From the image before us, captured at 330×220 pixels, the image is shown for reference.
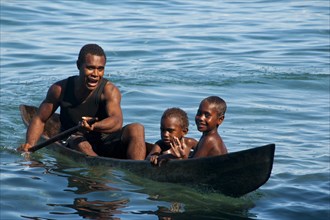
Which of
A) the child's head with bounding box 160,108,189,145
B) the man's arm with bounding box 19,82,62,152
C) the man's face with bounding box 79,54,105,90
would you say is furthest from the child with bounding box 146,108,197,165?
the man's arm with bounding box 19,82,62,152

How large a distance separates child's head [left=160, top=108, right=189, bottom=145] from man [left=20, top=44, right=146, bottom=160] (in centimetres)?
72

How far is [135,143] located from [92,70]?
89 centimetres

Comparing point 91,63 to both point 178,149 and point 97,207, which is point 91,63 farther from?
point 97,207

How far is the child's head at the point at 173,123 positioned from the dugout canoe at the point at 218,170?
34cm

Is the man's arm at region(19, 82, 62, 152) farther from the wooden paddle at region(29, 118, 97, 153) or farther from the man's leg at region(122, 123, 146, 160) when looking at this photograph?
the man's leg at region(122, 123, 146, 160)

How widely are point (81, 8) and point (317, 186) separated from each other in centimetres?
1388

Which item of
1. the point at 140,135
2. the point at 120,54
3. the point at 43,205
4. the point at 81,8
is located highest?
the point at 81,8

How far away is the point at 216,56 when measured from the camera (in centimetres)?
1728

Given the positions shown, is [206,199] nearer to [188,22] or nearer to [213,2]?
[188,22]

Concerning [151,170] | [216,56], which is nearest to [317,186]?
[151,170]

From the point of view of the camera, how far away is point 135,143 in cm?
991

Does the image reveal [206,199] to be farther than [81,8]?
No

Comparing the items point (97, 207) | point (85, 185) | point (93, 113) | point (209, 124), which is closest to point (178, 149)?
Answer: point (209, 124)

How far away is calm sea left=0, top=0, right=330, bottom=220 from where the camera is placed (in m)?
9.12
